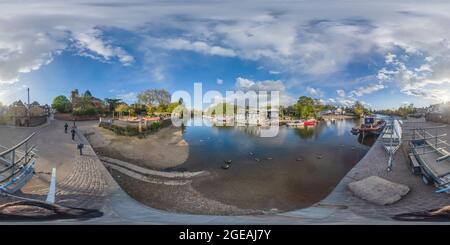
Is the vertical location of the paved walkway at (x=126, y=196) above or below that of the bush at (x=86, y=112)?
below

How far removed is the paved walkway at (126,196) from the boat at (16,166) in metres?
0.06

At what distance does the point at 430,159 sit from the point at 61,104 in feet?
8.83

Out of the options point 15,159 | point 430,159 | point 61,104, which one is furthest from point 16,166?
point 430,159

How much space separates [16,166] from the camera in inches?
62.6

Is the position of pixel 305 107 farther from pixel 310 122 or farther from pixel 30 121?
pixel 30 121

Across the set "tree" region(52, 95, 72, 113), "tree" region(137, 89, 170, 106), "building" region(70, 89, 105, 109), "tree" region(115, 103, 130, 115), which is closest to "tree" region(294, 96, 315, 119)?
"tree" region(137, 89, 170, 106)

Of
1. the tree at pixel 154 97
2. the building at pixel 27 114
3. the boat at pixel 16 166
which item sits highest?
the tree at pixel 154 97

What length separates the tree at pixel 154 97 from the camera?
1.61m

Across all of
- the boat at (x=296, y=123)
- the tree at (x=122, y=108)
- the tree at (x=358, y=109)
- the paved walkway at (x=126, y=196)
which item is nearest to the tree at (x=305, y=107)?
the boat at (x=296, y=123)

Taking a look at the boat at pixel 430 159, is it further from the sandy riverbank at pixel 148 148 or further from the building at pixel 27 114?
the building at pixel 27 114

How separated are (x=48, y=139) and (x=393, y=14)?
104 inches

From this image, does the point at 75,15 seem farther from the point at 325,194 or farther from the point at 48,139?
the point at 325,194

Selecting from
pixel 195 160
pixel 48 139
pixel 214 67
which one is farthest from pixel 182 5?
pixel 48 139

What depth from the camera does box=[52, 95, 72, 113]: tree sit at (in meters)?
1.53
